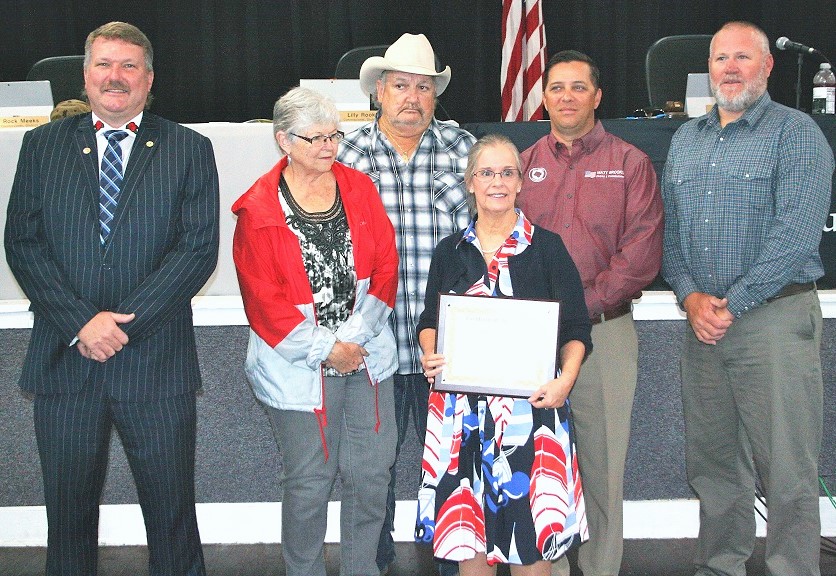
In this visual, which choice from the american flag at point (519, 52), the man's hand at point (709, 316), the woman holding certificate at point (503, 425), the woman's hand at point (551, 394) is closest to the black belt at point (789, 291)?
the man's hand at point (709, 316)

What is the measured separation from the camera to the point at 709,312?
2.68m

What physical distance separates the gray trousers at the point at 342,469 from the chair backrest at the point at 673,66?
2805 millimetres

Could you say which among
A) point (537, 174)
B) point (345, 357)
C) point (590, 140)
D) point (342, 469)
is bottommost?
point (342, 469)

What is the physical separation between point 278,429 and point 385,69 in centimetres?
122

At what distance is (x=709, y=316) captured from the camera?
268 centimetres

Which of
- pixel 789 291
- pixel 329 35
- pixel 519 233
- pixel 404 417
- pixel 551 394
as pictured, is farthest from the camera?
pixel 329 35

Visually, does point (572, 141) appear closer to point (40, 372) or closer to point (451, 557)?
point (451, 557)

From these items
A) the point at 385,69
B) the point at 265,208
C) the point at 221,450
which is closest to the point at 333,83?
the point at 385,69

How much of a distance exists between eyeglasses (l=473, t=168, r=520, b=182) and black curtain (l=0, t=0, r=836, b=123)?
3.94m

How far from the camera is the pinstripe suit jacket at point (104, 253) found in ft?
8.02

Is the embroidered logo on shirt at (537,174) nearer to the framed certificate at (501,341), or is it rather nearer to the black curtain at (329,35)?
the framed certificate at (501,341)

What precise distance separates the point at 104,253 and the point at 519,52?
12.7 feet

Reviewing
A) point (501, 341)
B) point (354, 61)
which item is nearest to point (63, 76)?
point (354, 61)

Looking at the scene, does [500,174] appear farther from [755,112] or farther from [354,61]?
[354,61]
